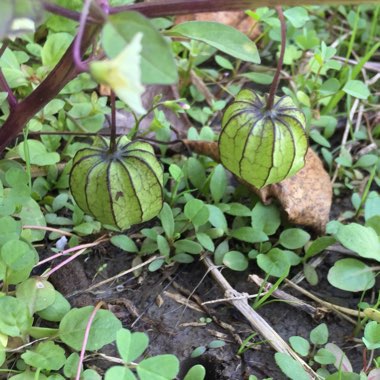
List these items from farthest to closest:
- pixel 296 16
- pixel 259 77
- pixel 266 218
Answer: pixel 259 77 → pixel 296 16 → pixel 266 218

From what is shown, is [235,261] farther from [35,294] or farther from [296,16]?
[296,16]

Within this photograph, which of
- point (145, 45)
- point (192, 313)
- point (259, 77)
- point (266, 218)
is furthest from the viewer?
point (259, 77)

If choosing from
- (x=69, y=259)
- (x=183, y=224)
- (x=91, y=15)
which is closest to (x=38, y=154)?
(x=69, y=259)

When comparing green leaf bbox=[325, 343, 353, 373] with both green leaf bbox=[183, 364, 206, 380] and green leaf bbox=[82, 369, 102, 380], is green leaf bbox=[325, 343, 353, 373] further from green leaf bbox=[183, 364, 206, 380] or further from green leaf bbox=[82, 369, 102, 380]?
green leaf bbox=[82, 369, 102, 380]

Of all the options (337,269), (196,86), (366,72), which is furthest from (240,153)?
(366,72)

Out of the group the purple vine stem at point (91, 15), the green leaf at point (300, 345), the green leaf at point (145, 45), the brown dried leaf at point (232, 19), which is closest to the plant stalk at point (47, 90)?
the purple vine stem at point (91, 15)

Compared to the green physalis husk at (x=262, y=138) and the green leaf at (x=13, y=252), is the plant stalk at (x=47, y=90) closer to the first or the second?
the green leaf at (x=13, y=252)

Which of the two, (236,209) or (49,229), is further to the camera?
(236,209)
